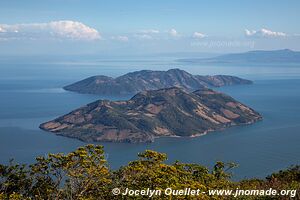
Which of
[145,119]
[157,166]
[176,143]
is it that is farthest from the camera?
[145,119]

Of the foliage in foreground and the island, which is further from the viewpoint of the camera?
the island

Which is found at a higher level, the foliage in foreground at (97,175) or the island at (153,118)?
the foliage in foreground at (97,175)

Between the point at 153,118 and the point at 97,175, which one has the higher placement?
the point at 97,175

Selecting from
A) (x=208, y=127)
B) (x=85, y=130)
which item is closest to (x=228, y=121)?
(x=208, y=127)

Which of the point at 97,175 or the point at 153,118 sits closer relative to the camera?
the point at 97,175

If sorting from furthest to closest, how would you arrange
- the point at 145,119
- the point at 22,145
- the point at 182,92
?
the point at 182,92 < the point at 145,119 < the point at 22,145

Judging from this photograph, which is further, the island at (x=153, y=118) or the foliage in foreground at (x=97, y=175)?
the island at (x=153, y=118)

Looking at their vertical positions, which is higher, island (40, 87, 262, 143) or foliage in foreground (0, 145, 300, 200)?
foliage in foreground (0, 145, 300, 200)

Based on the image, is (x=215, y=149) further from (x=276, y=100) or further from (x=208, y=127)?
(x=276, y=100)
